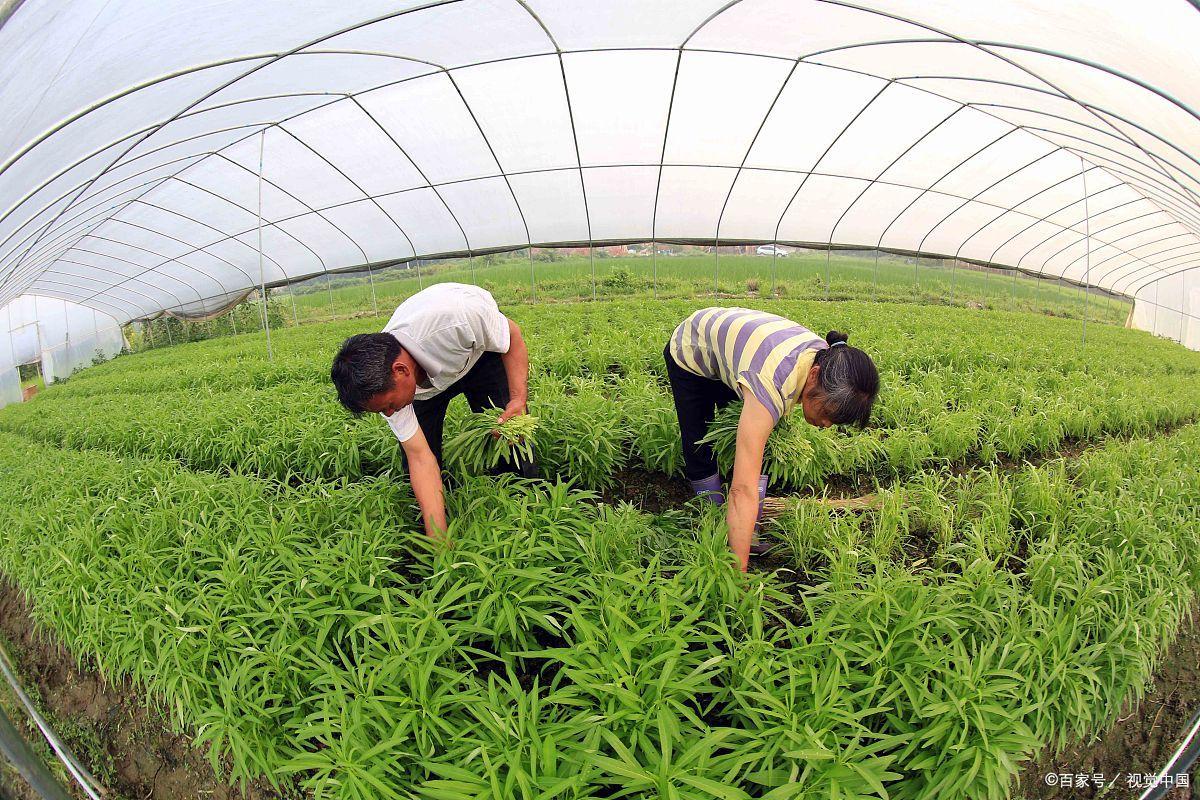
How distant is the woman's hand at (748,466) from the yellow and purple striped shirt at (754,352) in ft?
0.17

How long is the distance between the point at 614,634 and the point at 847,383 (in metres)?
1.12

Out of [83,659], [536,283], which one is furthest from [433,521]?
[536,283]

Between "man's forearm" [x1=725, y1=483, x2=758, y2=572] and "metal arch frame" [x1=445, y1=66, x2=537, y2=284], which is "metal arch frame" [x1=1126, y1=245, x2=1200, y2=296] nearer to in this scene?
"metal arch frame" [x1=445, y1=66, x2=537, y2=284]

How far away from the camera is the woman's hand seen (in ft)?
5.79

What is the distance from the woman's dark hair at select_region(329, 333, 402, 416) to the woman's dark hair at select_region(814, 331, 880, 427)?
154 cm

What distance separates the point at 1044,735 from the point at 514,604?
1.73m

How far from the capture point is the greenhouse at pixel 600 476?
153cm

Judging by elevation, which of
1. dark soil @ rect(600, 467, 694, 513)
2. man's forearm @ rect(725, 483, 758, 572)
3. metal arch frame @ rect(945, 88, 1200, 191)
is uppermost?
metal arch frame @ rect(945, 88, 1200, 191)

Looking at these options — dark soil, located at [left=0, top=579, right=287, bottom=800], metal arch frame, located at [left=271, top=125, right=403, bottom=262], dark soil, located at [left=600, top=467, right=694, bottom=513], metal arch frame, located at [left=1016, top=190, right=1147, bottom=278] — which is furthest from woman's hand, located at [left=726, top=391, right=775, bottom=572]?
metal arch frame, located at [left=1016, top=190, right=1147, bottom=278]

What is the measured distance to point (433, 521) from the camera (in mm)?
2109

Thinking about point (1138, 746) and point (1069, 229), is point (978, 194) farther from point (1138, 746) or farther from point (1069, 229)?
point (1138, 746)

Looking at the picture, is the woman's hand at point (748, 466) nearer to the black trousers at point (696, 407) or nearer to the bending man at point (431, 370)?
the black trousers at point (696, 407)

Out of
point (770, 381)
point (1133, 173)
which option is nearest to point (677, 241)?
point (1133, 173)

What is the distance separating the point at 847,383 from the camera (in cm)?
170
